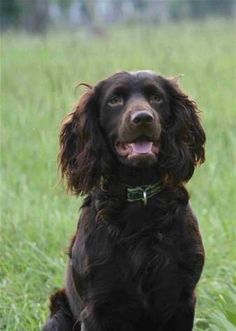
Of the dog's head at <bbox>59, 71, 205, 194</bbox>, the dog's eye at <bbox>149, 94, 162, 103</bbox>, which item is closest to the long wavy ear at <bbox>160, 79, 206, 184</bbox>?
the dog's head at <bbox>59, 71, 205, 194</bbox>

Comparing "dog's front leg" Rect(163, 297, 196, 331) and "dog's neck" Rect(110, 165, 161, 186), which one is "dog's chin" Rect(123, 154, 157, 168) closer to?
"dog's neck" Rect(110, 165, 161, 186)

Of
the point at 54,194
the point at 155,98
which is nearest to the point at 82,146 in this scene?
the point at 155,98

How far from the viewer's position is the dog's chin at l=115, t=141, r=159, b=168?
3676 mm

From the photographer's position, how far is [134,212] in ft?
12.6

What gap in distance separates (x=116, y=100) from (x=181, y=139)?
32 centimetres

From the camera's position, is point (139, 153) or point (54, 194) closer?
point (139, 153)

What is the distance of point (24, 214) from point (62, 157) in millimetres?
1786

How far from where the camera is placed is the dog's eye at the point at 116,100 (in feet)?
12.5

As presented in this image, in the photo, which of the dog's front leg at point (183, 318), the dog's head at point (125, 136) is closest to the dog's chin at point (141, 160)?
the dog's head at point (125, 136)

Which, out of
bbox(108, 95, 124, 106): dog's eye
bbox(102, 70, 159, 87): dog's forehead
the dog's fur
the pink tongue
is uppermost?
bbox(102, 70, 159, 87): dog's forehead

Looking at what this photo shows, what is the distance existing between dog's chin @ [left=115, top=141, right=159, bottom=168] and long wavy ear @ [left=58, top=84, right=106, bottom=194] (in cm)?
16

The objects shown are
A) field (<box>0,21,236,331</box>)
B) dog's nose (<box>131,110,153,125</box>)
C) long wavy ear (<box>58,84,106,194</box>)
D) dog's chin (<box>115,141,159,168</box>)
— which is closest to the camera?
dog's nose (<box>131,110,153,125</box>)

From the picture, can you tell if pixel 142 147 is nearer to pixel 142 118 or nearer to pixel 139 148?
pixel 139 148

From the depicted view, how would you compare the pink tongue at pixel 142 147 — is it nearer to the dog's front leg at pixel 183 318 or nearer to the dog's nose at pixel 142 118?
the dog's nose at pixel 142 118
